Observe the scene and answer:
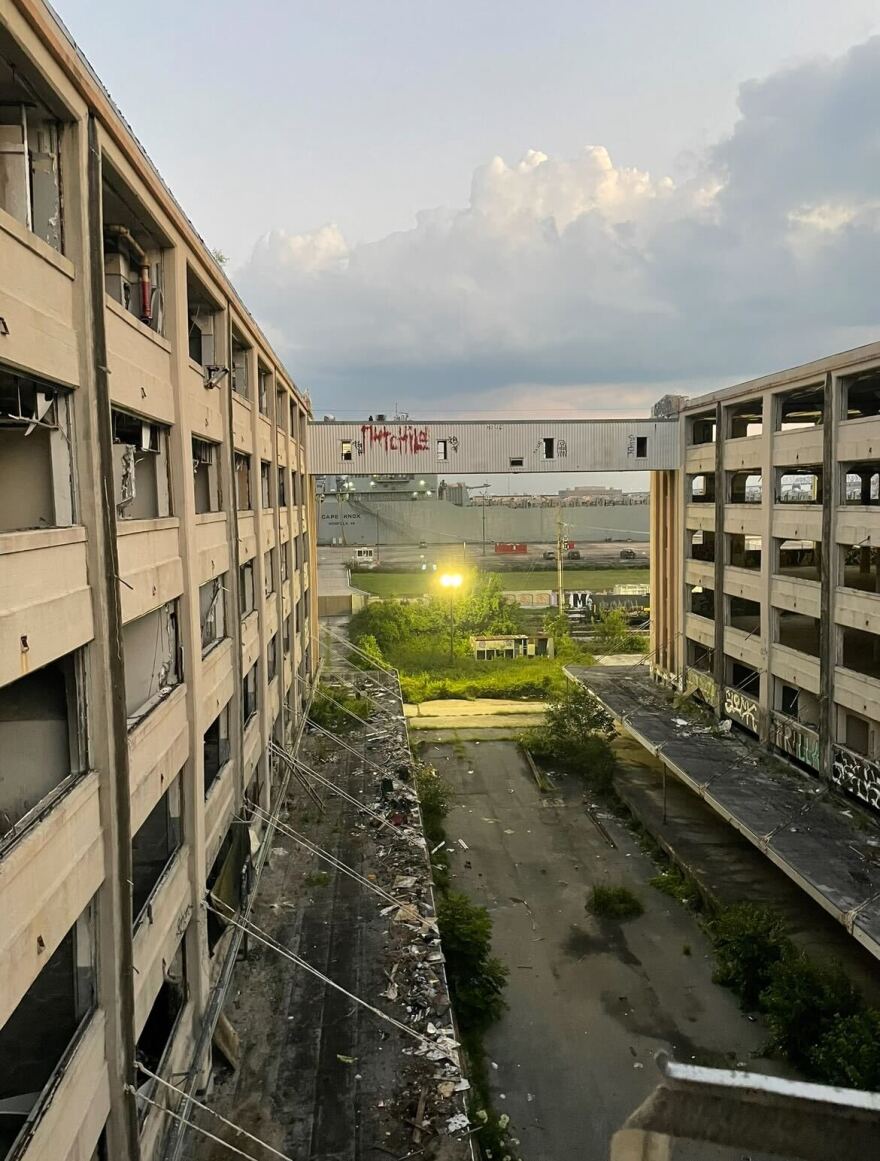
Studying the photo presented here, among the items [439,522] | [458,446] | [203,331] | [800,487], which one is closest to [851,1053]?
[203,331]

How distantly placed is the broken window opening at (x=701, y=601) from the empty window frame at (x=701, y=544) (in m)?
1.03

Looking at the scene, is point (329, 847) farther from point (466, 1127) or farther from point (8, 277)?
point (8, 277)

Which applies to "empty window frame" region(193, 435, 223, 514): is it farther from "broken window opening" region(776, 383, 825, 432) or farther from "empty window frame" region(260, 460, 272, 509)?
"broken window opening" region(776, 383, 825, 432)

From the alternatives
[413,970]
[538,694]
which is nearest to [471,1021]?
[413,970]

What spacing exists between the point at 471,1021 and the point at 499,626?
32.3m

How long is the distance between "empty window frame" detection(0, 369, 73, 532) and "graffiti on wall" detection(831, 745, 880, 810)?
1643 centimetres

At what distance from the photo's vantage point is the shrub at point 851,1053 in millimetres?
10891

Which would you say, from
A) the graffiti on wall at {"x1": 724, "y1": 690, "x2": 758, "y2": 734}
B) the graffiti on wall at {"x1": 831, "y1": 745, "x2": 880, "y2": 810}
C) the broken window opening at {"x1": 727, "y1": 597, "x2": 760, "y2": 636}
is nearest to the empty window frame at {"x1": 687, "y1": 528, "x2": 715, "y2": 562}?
the broken window opening at {"x1": 727, "y1": 597, "x2": 760, "y2": 636}

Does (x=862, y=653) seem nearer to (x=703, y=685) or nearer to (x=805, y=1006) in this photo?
(x=703, y=685)

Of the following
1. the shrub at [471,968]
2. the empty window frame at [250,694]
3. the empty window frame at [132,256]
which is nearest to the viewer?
the empty window frame at [132,256]

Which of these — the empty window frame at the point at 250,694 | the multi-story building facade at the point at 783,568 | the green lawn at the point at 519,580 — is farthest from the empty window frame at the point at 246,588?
the green lawn at the point at 519,580

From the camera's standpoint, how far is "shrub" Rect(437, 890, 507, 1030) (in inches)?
535

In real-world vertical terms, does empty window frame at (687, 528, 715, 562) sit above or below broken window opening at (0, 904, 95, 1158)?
above

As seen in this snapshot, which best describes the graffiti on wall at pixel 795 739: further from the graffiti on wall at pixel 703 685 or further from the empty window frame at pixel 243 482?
the empty window frame at pixel 243 482
